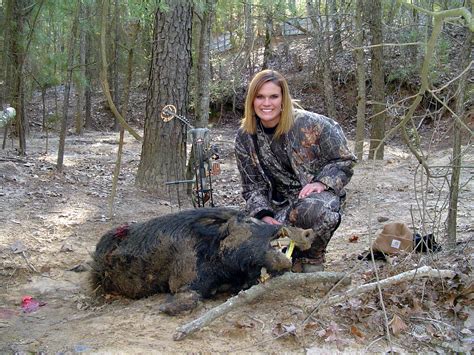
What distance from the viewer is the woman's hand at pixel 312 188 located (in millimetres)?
3572

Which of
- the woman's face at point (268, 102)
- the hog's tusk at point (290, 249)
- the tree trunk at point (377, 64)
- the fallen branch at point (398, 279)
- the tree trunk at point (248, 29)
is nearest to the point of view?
the fallen branch at point (398, 279)

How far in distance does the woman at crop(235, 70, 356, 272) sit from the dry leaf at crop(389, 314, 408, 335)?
0.78 meters

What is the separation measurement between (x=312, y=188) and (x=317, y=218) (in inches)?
8.4

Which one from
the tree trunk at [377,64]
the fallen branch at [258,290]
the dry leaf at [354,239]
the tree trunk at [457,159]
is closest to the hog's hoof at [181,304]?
the fallen branch at [258,290]

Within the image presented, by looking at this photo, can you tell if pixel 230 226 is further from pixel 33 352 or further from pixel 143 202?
pixel 143 202

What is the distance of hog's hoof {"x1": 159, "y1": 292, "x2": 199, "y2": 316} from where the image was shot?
3219 millimetres

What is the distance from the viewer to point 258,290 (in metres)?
3.11

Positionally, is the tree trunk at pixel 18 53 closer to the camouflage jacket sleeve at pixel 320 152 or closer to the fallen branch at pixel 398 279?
the camouflage jacket sleeve at pixel 320 152

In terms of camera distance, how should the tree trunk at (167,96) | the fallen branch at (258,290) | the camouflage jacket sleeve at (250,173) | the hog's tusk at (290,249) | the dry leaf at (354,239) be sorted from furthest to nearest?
the tree trunk at (167,96) → the dry leaf at (354,239) → the camouflage jacket sleeve at (250,173) → the hog's tusk at (290,249) → the fallen branch at (258,290)

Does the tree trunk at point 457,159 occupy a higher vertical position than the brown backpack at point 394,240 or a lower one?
higher

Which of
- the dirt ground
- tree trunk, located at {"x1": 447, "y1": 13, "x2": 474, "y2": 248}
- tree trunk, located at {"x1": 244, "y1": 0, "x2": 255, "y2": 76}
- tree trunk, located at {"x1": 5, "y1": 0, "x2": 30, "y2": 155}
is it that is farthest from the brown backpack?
tree trunk, located at {"x1": 244, "y1": 0, "x2": 255, "y2": 76}

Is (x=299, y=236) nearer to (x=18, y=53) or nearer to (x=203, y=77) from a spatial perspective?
(x=203, y=77)

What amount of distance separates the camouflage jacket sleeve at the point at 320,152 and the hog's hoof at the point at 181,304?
1177 mm

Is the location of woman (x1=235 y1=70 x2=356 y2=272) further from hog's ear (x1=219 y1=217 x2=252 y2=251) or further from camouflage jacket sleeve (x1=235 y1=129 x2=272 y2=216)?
hog's ear (x1=219 y1=217 x2=252 y2=251)
